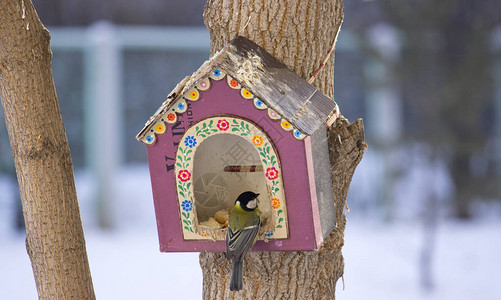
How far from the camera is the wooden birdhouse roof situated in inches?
57.9

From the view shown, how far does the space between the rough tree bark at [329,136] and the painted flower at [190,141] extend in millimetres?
366

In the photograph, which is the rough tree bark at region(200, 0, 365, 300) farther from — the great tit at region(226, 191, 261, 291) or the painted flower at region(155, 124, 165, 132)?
the painted flower at region(155, 124, 165, 132)

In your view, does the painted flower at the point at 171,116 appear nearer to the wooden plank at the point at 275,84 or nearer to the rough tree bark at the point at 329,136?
the wooden plank at the point at 275,84

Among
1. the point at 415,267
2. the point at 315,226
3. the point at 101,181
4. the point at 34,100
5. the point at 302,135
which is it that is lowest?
the point at 415,267

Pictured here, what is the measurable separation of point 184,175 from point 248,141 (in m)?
0.19

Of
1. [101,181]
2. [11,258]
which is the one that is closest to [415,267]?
[101,181]

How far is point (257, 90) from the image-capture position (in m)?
1.48

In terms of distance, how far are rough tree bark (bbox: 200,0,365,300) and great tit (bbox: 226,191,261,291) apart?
21cm

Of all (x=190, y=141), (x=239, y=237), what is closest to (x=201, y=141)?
(x=190, y=141)

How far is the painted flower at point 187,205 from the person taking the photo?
1584 mm

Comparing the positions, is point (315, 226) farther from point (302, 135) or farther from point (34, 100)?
point (34, 100)

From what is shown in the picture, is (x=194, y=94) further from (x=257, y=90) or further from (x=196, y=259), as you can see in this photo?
(x=196, y=259)

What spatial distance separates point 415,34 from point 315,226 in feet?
14.1

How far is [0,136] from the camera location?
5.99 metres
